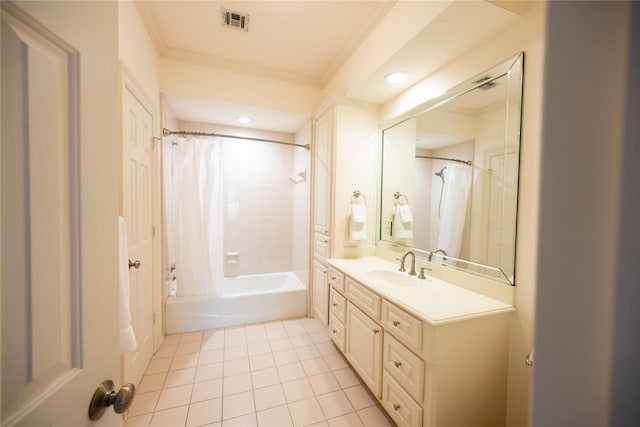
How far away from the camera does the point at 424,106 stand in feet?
6.12

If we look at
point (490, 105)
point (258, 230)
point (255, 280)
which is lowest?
point (255, 280)

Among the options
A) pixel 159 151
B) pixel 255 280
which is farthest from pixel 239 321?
pixel 159 151

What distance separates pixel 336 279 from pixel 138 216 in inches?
63.1

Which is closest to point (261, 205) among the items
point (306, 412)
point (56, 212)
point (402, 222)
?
point (402, 222)

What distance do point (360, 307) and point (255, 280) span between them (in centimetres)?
205

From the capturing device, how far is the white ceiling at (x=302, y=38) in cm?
136

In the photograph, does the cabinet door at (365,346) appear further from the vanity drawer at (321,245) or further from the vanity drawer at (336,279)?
the vanity drawer at (321,245)

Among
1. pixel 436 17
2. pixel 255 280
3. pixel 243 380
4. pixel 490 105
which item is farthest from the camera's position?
pixel 255 280

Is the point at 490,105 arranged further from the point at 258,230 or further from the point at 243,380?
the point at 258,230

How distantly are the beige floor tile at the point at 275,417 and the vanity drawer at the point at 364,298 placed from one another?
0.81 meters

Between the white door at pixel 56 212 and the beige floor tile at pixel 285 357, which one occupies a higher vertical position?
the white door at pixel 56 212

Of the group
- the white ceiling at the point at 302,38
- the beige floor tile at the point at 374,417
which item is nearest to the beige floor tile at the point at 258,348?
the beige floor tile at the point at 374,417

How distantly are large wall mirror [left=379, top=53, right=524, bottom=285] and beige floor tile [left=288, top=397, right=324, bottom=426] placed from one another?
50.9 inches

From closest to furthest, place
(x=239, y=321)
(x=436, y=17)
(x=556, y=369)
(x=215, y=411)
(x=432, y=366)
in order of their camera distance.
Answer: (x=556, y=369) < (x=432, y=366) < (x=436, y=17) < (x=215, y=411) < (x=239, y=321)
